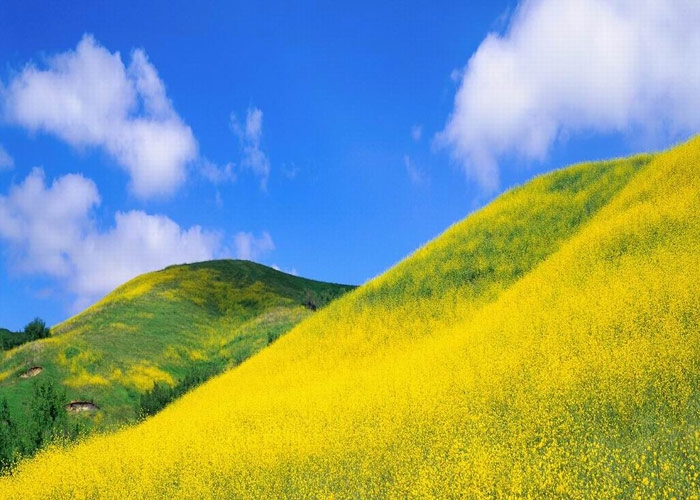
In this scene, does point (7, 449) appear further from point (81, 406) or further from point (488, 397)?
point (488, 397)

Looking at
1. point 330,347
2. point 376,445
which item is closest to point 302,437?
point 376,445

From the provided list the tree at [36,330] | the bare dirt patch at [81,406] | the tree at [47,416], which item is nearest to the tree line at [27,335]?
the tree at [36,330]

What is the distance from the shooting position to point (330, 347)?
28297 millimetres

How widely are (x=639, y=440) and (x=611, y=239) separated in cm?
1634

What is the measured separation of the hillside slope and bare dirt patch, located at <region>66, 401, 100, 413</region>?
1.03 feet

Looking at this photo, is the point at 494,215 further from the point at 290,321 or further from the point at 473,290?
the point at 290,321

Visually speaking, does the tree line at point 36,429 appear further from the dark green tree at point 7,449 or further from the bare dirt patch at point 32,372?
the bare dirt patch at point 32,372

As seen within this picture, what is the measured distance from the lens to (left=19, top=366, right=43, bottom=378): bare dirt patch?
3353 cm

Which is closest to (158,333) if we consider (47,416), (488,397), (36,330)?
(36,330)

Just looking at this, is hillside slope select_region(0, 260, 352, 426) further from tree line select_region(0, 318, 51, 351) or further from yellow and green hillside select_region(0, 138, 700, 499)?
yellow and green hillside select_region(0, 138, 700, 499)

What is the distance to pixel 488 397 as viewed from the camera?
13344 millimetres

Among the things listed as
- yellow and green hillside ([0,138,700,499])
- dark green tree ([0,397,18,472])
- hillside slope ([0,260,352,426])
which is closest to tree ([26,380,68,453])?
dark green tree ([0,397,18,472])

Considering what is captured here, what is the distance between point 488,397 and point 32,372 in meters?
31.8

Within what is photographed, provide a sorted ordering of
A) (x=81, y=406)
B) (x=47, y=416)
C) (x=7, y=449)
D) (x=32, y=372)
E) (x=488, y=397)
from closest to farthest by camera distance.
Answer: (x=488, y=397)
(x=7, y=449)
(x=47, y=416)
(x=81, y=406)
(x=32, y=372)
